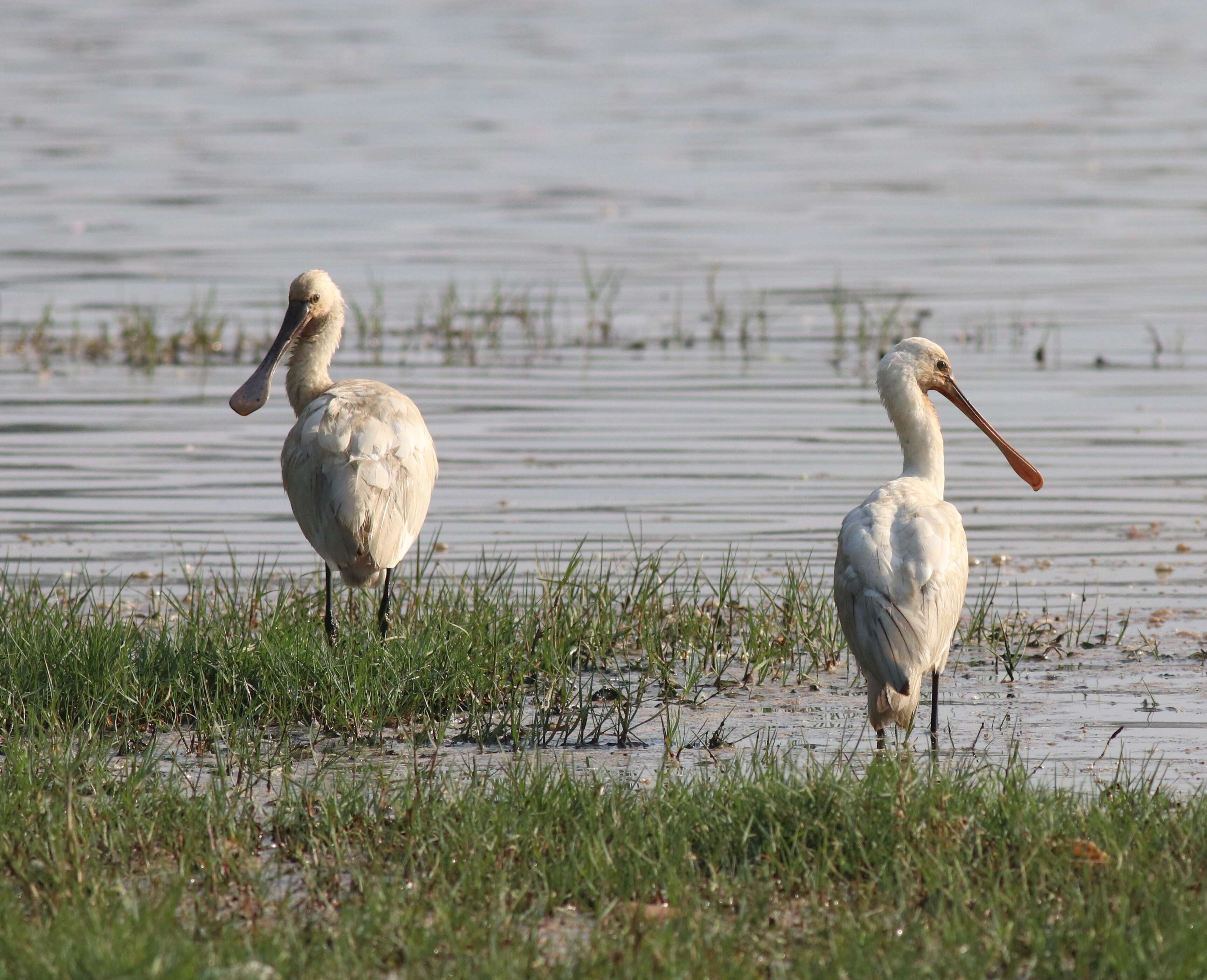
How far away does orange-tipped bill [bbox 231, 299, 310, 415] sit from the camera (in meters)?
9.24

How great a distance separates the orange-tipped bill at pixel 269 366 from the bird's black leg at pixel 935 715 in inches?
137

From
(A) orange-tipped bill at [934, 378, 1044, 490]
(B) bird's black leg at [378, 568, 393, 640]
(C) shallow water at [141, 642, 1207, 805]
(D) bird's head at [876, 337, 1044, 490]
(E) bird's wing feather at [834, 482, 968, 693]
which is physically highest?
(D) bird's head at [876, 337, 1044, 490]

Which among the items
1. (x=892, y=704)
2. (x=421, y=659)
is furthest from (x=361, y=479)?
(x=892, y=704)

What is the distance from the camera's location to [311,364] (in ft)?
30.6

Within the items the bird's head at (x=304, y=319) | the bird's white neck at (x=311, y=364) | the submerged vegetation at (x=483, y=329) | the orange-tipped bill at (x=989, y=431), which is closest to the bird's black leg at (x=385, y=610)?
the bird's white neck at (x=311, y=364)

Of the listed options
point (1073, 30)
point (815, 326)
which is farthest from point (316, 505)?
point (1073, 30)

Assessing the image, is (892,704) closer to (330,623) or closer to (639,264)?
(330,623)

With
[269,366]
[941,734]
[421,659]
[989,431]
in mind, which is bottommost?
[941,734]

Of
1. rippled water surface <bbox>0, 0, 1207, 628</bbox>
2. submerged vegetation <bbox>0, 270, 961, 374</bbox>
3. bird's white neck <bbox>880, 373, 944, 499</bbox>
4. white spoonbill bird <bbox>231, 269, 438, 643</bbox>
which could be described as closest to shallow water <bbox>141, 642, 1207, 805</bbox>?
bird's white neck <bbox>880, 373, 944, 499</bbox>

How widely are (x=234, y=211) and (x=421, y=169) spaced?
3.39m

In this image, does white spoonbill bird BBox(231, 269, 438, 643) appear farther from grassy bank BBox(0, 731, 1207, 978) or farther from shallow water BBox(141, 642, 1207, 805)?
grassy bank BBox(0, 731, 1207, 978)

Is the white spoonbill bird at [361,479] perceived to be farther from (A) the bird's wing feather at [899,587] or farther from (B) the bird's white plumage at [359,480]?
(A) the bird's wing feather at [899,587]

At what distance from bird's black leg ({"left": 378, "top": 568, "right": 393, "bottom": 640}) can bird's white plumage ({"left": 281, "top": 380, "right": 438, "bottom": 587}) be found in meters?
0.08

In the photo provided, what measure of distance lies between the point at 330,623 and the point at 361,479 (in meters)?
0.60
